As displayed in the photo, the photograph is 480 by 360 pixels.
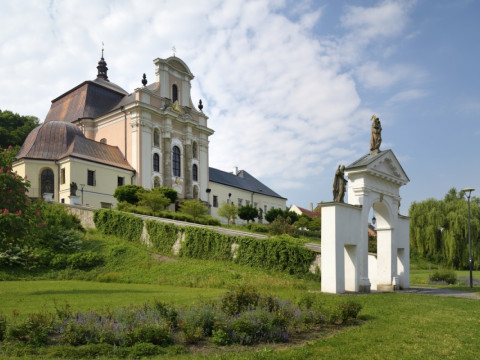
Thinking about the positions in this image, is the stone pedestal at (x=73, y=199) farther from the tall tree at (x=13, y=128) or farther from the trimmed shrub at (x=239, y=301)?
the trimmed shrub at (x=239, y=301)

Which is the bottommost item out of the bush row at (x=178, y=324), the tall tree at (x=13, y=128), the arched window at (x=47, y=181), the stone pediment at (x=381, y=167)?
the bush row at (x=178, y=324)

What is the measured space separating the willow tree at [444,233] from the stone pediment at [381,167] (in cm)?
1949

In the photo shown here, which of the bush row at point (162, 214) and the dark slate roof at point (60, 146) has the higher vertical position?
the dark slate roof at point (60, 146)

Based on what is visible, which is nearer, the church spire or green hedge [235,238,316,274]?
green hedge [235,238,316,274]

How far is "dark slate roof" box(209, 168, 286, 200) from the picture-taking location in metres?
55.8

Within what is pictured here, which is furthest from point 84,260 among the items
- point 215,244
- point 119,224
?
point 215,244

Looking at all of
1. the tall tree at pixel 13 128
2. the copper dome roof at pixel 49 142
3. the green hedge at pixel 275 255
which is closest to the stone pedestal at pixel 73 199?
the copper dome roof at pixel 49 142

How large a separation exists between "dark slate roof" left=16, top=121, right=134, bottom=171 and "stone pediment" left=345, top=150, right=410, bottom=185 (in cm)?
2578

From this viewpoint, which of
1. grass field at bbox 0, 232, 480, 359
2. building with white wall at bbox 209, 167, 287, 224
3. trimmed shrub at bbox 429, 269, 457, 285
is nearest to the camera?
grass field at bbox 0, 232, 480, 359

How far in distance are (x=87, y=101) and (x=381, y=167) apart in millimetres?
36562

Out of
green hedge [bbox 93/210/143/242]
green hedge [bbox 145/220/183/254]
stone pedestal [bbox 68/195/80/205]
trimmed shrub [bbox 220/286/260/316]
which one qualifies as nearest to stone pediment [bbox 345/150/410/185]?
trimmed shrub [bbox 220/286/260/316]

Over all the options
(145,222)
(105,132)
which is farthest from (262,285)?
(105,132)

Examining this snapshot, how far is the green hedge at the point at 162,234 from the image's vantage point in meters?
24.3

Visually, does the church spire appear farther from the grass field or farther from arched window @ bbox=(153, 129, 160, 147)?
the grass field
